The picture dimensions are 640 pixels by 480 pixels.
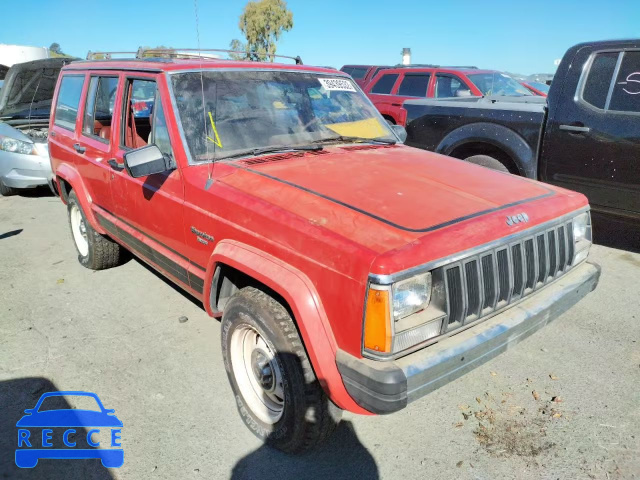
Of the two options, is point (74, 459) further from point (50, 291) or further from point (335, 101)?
point (335, 101)

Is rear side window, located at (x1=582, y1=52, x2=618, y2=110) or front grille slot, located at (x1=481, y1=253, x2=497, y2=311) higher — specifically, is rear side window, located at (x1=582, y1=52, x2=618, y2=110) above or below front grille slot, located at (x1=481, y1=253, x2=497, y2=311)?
above

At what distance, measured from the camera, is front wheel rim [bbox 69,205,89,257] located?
15.9 ft

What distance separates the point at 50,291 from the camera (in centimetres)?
439

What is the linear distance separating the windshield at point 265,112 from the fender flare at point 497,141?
1.82 meters

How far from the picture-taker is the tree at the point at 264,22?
40.4m

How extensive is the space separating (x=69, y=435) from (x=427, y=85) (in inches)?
362

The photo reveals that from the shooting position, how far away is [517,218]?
2.35m

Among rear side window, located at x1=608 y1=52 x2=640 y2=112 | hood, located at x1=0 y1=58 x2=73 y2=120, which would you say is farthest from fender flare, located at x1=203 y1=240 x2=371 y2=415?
hood, located at x1=0 y1=58 x2=73 y2=120

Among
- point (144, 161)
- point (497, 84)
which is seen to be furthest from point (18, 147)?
point (497, 84)

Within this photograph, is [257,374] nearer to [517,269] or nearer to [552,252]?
[517,269]

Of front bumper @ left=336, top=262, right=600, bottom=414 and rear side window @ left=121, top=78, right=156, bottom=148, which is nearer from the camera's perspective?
front bumper @ left=336, top=262, right=600, bottom=414

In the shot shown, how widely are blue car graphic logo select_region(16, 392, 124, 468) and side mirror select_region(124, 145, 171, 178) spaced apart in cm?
141

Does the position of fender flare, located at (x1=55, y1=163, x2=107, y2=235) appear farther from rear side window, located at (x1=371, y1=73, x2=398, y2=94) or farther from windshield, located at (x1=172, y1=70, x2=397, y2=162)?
rear side window, located at (x1=371, y1=73, x2=398, y2=94)

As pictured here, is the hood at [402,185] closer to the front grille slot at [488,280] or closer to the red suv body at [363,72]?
the front grille slot at [488,280]
